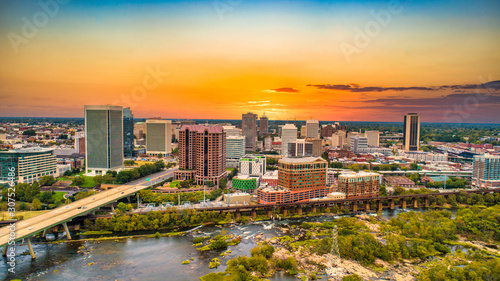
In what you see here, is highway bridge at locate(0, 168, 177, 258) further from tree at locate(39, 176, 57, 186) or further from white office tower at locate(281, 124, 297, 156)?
white office tower at locate(281, 124, 297, 156)

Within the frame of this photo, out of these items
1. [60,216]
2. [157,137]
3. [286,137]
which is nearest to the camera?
→ [60,216]

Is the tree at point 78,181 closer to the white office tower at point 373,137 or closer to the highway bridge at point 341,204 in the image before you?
the highway bridge at point 341,204

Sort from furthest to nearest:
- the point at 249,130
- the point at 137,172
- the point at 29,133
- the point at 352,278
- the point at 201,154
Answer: the point at 249,130 < the point at 29,133 < the point at 137,172 < the point at 201,154 < the point at 352,278

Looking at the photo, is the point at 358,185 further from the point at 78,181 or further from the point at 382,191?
the point at 78,181

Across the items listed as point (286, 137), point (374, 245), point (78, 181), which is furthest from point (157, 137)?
point (374, 245)

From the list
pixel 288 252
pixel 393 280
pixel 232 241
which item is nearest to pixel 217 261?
pixel 232 241

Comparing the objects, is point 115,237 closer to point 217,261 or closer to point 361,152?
point 217,261

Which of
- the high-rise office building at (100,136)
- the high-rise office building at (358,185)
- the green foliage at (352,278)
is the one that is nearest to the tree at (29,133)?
the high-rise office building at (100,136)
